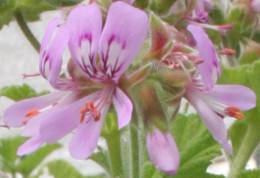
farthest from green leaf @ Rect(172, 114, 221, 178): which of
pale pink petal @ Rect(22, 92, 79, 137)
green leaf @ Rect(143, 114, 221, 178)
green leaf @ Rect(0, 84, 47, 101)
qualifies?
pale pink petal @ Rect(22, 92, 79, 137)

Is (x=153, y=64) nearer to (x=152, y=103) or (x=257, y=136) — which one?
(x=152, y=103)

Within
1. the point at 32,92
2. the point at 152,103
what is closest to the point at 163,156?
the point at 152,103

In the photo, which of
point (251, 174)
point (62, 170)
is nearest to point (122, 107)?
point (251, 174)

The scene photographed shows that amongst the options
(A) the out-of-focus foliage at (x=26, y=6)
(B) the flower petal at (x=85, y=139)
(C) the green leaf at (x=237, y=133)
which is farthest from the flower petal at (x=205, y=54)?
(C) the green leaf at (x=237, y=133)

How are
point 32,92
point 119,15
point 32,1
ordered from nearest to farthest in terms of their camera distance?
1. point 119,15
2. point 32,1
3. point 32,92

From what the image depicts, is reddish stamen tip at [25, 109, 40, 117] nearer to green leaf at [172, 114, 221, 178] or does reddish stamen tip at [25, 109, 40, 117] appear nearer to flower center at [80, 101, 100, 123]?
flower center at [80, 101, 100, 123]

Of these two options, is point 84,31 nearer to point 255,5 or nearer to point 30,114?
point 30,114
